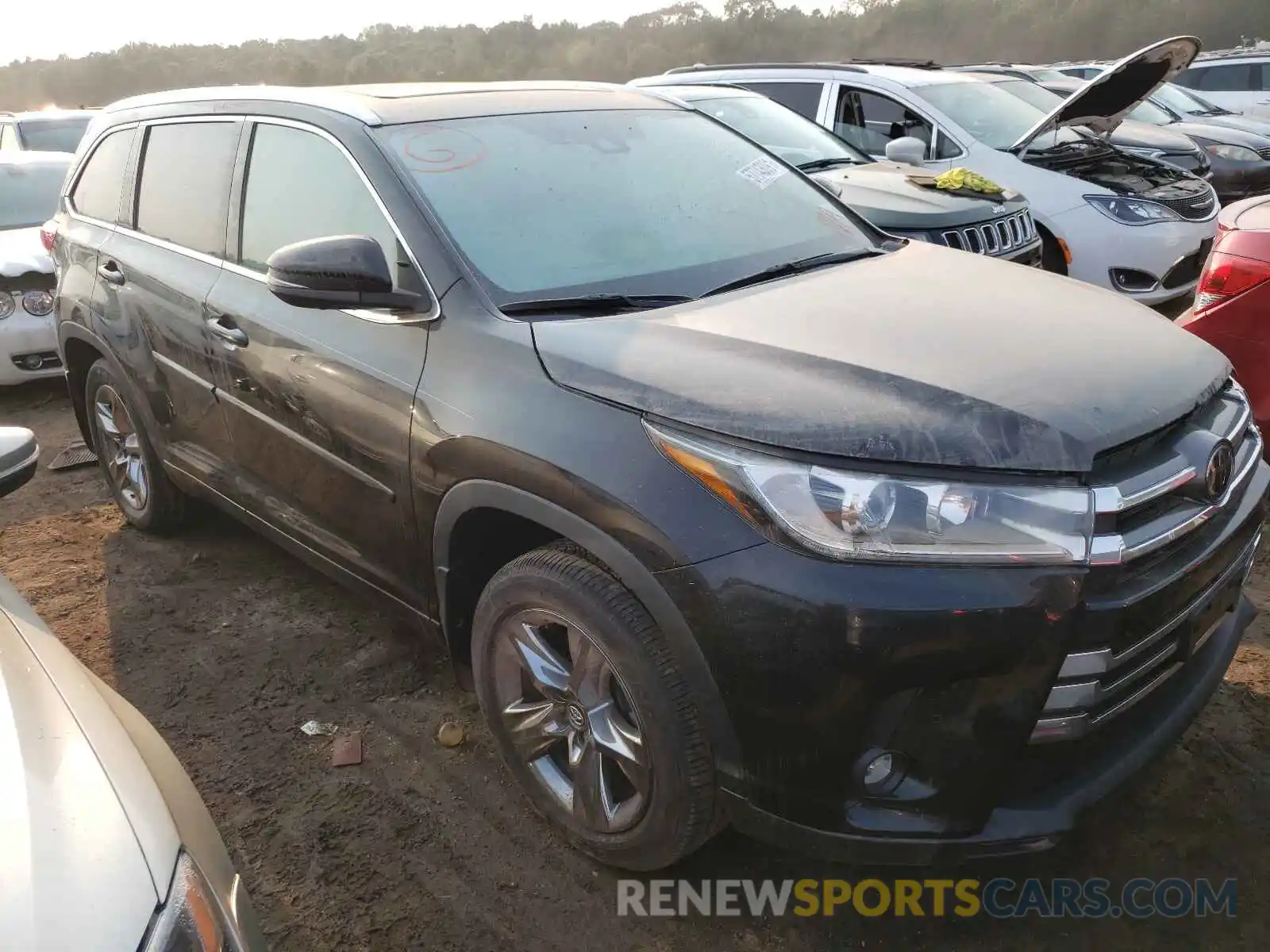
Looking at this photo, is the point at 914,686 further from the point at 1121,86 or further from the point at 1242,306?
the point at 1121,86

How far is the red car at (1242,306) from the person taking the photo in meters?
3.23

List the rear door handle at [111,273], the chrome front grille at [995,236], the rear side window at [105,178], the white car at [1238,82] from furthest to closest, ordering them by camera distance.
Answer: the white car at [1238,82] → the chrome front grille at [995,236] → the rear side window at [105,178] → the rear door handle at [111,273]

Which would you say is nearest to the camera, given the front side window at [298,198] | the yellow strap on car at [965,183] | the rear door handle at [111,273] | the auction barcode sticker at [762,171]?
the front side window at [298,198]

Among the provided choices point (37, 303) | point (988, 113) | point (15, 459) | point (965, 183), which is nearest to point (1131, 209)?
point (965, 183)

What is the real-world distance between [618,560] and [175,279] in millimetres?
2272

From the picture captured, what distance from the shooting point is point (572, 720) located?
2.29 metres

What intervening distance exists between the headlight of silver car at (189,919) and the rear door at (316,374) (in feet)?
3.85

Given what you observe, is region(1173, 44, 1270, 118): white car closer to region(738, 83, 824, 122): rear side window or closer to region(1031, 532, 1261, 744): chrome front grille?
region(738, 83, 824, 122): rear side window

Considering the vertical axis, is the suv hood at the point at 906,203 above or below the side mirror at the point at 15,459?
below

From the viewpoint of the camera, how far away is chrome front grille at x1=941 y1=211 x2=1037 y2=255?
527 cm

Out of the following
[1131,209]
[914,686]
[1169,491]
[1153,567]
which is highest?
[1169,491]

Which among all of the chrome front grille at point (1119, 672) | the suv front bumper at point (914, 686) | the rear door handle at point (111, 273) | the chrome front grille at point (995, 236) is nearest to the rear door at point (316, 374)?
the rear door handle at point (111, 273)

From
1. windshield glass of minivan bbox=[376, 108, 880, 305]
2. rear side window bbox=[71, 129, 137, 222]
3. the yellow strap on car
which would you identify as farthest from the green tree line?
windshield glass of minivan bbox=[376, 108, 880, 305]

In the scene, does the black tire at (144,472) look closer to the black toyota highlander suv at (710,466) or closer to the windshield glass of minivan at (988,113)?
the black toyota highlander suv at (710,466)
